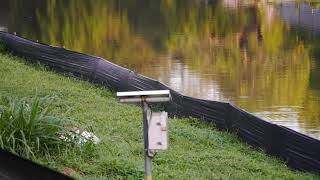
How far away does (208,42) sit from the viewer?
2980cm

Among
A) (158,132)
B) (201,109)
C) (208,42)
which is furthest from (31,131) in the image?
(208,42)

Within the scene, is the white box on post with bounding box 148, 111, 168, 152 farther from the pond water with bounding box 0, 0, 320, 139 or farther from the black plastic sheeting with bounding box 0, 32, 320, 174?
the pond water with bounding box 0, 0, 320, 139

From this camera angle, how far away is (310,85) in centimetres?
1969

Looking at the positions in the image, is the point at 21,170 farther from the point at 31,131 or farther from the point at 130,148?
the point at 130,148

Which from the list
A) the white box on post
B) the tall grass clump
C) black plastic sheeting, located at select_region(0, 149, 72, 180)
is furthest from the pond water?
black plastic sheeting, located at select_region(0, 149, 72, 180)

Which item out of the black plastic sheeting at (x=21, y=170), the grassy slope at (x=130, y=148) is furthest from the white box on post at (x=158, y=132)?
the grassy slope at (x=130, y=148)

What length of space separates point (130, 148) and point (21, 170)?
404 cm

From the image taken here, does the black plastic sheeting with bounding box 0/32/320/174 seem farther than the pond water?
No

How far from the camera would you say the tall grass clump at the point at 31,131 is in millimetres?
7508

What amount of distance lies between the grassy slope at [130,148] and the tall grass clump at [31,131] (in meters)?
0.17

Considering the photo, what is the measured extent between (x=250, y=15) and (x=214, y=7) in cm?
575

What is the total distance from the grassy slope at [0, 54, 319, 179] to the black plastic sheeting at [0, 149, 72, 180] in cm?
182

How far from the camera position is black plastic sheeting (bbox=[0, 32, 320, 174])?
10.2 metres

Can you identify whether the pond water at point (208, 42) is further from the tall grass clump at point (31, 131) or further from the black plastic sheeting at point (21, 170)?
the black plastic sheeting at point (21, 170)
